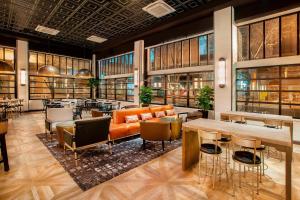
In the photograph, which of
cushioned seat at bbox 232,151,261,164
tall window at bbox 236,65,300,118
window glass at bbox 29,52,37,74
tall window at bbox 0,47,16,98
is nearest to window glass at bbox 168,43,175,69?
tall window at bbox 236,65,300,118

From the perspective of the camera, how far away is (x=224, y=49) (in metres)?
5.83

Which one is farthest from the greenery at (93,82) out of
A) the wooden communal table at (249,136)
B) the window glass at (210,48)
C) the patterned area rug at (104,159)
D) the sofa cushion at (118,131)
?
the wooden communal table at (249,136)

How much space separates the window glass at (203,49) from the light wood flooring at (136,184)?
4499 millimetres

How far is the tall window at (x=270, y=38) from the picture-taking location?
502 centimetres

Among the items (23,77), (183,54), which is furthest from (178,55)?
(23,77)

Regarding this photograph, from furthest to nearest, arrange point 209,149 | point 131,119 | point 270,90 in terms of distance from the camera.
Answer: point 131,119 → point 270,90 → point 209,149

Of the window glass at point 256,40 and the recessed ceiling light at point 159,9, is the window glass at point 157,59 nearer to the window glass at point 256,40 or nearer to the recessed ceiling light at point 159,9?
the recessed ceiling light at point 159,9

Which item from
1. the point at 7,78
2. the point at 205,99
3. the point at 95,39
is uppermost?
the point at 95,39

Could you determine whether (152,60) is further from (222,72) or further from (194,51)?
(222,72)

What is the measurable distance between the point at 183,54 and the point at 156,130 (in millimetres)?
4814

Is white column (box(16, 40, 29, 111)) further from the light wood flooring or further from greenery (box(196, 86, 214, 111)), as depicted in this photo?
greenery (box(196, 86, 214, 111))

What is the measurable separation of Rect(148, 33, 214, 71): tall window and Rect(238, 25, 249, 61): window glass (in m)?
1.01

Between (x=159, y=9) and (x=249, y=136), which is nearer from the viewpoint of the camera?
(x=249, y=136)

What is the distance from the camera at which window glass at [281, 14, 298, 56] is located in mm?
4957
